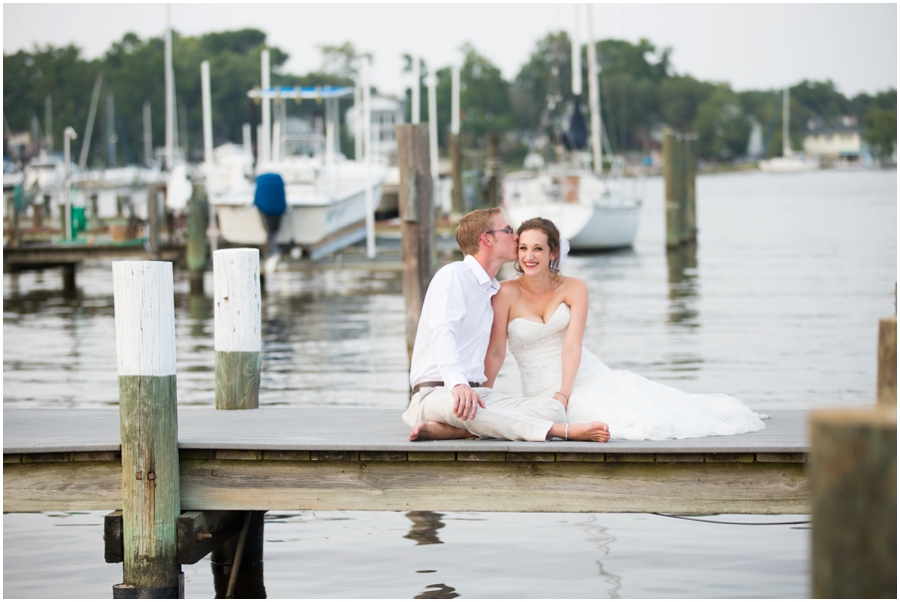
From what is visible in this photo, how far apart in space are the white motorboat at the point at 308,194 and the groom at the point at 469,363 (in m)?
15.7

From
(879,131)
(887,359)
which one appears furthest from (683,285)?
(879,131)

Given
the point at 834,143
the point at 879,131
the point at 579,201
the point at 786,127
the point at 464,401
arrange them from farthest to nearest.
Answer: the point at 834,143, the point at 786,127, the point at 879,131, the point at 579,201, the point at 464,401

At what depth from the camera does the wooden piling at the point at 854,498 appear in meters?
1.62

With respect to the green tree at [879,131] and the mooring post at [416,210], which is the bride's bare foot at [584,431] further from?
the green tree at [879,131]

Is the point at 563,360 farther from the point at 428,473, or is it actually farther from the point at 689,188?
the point at 689,188

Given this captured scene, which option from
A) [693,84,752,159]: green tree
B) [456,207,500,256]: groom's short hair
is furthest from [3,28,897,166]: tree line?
[456,207,500,256]: groom's short hair

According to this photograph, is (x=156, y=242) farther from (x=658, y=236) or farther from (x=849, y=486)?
(x=658, y=236)

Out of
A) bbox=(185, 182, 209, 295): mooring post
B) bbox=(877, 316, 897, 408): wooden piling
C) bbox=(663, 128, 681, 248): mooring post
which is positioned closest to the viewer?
bbox=(877, 316, 897, 408): wooden piling

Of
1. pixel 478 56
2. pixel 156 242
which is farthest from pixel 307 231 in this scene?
pixel 478 56

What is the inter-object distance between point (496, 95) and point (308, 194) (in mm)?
108674

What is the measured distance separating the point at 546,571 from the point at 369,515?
1.58 m

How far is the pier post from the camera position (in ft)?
19.9

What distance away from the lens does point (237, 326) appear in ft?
20.3

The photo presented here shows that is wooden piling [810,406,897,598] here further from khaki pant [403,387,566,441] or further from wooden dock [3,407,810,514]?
khaki pant [403,387,566,441]
